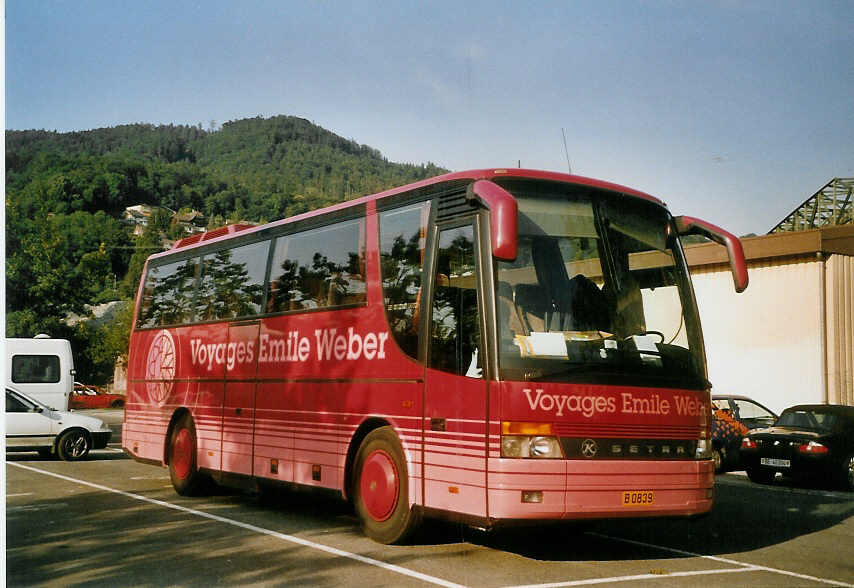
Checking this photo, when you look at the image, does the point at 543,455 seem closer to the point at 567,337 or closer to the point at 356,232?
the point at 567,337

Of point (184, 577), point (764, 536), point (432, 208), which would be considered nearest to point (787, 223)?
point (764, 536)

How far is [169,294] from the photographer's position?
49.5 feet

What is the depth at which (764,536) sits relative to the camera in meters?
10.4

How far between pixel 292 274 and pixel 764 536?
617 cm

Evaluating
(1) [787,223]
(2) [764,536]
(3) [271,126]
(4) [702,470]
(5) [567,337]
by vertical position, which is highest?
(3) [271,126]

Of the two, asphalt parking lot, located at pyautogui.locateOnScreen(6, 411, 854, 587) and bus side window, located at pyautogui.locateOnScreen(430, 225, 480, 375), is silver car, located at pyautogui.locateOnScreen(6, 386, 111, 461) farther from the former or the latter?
bus side window, located at pyautogui.locateOnScreen(430, 225, 480, 375)

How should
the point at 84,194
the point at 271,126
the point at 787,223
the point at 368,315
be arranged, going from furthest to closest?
the point at 271,126, the point at 84,194, the point at 787,223, the point at 368,315

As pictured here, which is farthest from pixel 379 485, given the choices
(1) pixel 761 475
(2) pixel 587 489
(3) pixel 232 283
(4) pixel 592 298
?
(1) pixel 761 475

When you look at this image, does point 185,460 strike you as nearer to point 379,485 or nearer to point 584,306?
point 379,485

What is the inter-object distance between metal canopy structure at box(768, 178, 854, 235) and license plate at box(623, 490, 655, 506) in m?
23.5

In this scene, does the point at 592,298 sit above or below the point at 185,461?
above

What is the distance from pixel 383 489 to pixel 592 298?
2.79 meters

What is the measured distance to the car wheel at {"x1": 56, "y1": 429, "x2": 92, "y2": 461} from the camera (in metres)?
19.7

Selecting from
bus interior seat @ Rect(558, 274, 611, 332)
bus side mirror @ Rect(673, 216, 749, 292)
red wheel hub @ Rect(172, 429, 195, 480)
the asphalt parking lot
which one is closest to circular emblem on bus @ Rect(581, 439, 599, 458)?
the asphalt parking lot
